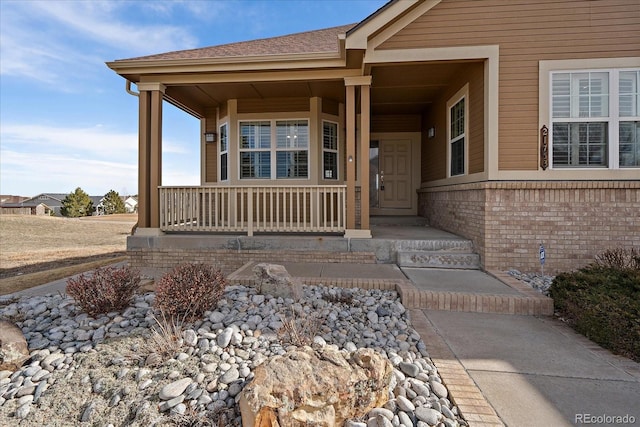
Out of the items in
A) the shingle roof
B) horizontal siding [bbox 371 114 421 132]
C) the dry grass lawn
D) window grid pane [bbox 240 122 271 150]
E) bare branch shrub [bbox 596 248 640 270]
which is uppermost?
the shingle roof

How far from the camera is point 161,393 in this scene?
206 cm

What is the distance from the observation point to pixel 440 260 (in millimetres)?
5137

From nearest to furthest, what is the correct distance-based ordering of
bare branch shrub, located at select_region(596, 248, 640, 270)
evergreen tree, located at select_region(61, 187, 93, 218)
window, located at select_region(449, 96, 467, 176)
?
bare branch shrub, located at select_region(596, 248, 640, 270)
window, located at select_region(449, 96, 467, 176)
evergreen tree, located at select_region(61, 187, 93, 218)

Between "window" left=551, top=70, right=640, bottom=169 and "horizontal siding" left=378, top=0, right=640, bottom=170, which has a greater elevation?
"horizontal siding" left=378, top=0, right=640, bottom=170

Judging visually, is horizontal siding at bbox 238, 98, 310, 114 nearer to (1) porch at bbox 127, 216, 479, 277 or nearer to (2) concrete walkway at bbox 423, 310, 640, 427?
(1) porch at bbox 127, 216, 479, 277

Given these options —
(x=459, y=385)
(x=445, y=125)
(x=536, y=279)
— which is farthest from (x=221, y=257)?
(x=445, y=125)

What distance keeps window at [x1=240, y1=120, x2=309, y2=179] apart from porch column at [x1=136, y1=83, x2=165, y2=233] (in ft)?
6.29

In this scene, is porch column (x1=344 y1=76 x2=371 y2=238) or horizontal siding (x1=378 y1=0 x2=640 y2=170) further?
porch column (x1=344 y1=76 x2=371 y2=238)

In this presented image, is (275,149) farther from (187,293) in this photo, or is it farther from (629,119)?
(629,119)

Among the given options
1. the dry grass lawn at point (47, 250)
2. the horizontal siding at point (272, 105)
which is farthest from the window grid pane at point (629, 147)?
the dry grass lawn at point (47, 250)

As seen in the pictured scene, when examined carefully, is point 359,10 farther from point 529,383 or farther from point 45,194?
Answer: point 45,194

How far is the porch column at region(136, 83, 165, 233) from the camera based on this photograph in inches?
232

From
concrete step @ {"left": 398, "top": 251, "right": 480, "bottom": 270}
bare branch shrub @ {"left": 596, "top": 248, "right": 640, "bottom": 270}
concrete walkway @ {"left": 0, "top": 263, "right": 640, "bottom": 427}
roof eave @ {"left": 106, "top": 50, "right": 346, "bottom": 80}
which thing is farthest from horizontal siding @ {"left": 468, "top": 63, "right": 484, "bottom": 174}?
concrete walkway @ {"left": 0, "top": 263, "right": 640, "bottom": 427}

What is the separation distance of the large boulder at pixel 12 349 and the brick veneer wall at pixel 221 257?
2.57 m
